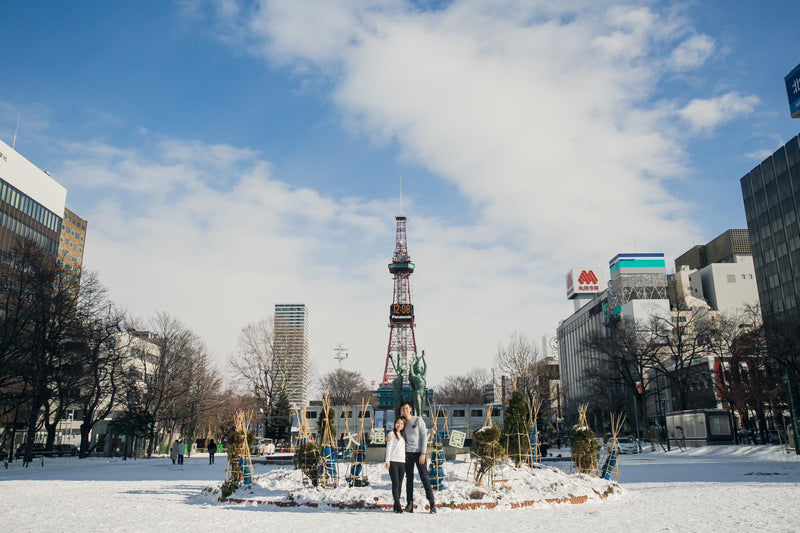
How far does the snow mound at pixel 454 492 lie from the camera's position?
457 inches

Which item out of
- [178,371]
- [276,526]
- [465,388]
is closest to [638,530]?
[276,526]

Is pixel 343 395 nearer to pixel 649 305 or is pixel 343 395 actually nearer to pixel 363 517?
pixel 649 305

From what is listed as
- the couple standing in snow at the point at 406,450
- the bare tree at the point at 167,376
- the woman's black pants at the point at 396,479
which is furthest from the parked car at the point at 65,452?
the couple standing in snow at the point at 406,450

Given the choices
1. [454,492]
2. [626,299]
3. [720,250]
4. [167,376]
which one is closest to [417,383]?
[454,492]

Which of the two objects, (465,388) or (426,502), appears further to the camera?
(465,388)

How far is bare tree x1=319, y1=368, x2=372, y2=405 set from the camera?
Answer: 93875mm

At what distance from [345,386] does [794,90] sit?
73.7 m

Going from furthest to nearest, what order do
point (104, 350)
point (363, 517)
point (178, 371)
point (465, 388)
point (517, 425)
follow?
point (465, 388) → point (178, 371) → point (104, 350) → point (517, 425) → point (363, 517)

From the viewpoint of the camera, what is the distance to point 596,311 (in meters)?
122

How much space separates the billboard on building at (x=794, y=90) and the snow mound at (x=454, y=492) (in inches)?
2669

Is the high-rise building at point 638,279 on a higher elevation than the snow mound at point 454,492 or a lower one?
higher

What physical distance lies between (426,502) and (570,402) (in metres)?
92.1

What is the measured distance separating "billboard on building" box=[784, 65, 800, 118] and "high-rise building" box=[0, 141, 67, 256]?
8045 cm

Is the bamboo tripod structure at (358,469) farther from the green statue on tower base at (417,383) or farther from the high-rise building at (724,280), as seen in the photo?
the high-rise building at (724,280)
